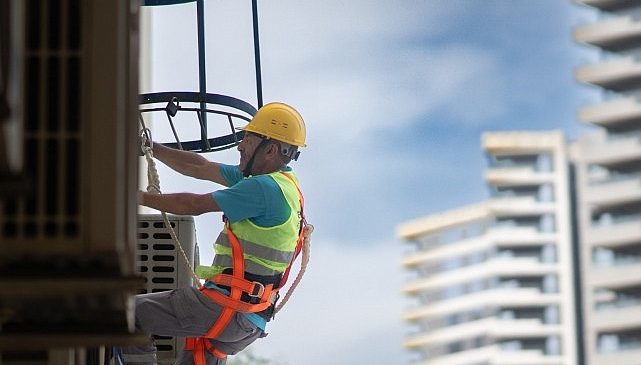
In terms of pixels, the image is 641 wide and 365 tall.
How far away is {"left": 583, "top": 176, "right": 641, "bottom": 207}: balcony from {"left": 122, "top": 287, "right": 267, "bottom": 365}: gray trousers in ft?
132

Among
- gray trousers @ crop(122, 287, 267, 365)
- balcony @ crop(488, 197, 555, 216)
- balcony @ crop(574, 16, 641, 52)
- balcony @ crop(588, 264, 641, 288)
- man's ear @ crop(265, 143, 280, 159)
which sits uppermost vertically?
balcony @ crop(574, 16, 641, 52)

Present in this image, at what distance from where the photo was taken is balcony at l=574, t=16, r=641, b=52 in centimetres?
4400

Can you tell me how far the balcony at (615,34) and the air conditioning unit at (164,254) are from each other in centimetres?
4203

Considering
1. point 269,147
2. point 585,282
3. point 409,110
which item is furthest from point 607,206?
point 269,147

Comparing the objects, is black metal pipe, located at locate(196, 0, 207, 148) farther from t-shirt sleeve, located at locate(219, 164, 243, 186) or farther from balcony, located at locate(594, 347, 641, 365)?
balcony, located at locate(594, 347, 641, 365)

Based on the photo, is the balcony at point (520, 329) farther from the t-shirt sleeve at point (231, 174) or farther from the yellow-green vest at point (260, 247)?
the yellow-green vest at point (260, 247)

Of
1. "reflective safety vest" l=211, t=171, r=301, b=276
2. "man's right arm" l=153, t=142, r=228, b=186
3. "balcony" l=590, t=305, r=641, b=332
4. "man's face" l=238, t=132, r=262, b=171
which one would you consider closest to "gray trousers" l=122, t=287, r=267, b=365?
"reflective safety vest" l=211, t=171, r=301, b=276

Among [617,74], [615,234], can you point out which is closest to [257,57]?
[615,234]

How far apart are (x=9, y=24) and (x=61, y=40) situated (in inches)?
12.3

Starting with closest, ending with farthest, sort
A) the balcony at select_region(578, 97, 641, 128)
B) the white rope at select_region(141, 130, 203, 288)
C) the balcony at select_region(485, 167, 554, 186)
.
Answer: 1. the white rope at select_region(141, 130, 203, 288)
2. the balcony at select_region(578, 97, 641, 128)
3. the balcony at select_region(485, 167, 554, 186)

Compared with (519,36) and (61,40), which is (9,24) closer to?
(61,40)

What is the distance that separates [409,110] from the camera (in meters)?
50.2

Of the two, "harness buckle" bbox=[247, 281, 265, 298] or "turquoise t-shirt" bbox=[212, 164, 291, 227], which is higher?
"turquoise t-shirt" bbox=[212, 164, 291, 227]

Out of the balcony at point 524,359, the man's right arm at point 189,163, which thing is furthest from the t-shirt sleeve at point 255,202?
the balcony at point 524,359
